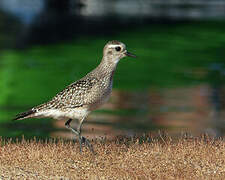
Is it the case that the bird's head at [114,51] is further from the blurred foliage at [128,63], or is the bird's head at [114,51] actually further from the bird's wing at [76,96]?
the blurred foliage at [128,63]

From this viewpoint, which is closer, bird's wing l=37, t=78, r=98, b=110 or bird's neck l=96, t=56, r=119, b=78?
bird's wing l=37, t=78, r=98, b=110

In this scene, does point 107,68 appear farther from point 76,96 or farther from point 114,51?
Answer: point 76,96

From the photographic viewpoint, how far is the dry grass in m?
14.9

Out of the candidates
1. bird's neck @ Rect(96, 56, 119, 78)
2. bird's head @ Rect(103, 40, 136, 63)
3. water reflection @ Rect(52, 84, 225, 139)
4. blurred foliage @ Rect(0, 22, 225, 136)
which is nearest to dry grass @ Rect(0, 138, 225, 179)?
bird's neck @ Rect(96, 56, 119, 78)

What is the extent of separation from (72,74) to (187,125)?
16999 mm

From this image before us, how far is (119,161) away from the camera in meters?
15.6

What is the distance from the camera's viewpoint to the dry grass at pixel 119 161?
48.8 ft

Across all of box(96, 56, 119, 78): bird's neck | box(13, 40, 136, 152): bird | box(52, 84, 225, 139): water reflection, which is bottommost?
box(52, 84, 225, 139): water reflection

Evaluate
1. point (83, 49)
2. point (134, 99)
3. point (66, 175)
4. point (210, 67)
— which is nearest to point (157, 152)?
point (66, 175)

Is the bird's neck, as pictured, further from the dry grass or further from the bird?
the dry grass

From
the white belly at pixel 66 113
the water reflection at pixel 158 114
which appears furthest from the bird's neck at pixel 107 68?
the water reflection at pixel 158 114

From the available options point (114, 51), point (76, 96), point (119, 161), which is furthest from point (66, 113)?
point (119, 161)

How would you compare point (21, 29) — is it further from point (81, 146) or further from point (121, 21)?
point (81, 146)

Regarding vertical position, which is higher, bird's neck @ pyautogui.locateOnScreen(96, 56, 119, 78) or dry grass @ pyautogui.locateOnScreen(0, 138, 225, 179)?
bird's neck @ pyautogui.locateOnScreen(96, 56, 119, 78)
